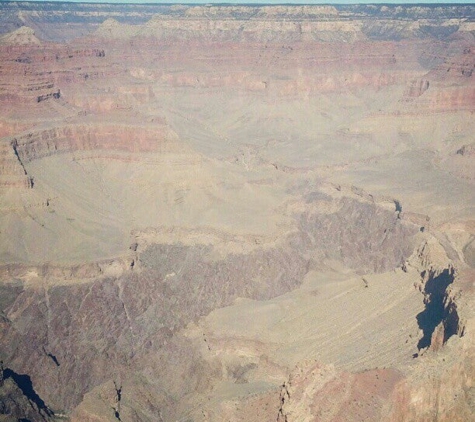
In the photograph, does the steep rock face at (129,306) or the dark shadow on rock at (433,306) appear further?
the steep rock face at (129,306)

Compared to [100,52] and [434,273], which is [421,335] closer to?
Result: [434,273]

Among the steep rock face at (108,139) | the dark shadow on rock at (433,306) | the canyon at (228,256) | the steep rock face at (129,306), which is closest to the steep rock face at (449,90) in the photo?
the canyon at (228,256)

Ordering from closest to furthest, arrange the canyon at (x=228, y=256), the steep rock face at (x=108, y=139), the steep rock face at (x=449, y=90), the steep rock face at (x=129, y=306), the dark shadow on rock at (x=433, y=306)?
the canyon at (x=228, y=256)
the dark shadow on rock at (x=433, y=306)
the steep rock face at (x=129, y=306)
the steep rock face at (x=108, y=139)
the steep rock face at (x=449, y=90)

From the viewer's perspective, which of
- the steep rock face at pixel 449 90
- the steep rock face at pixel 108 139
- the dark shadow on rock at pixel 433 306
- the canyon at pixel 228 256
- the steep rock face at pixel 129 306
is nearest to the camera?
the canyon at pixel 228 256

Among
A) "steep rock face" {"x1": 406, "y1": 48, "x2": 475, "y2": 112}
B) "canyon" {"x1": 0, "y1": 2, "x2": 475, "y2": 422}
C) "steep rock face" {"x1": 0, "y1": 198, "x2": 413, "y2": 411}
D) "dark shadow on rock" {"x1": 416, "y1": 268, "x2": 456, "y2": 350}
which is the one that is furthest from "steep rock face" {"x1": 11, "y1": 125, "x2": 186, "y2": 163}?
"steep rock face" {"x1": 406, "y1": 48, "x2": 475, "y2": 112}

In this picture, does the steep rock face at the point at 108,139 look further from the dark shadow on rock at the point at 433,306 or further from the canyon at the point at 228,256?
the dark shadow on rock at the point at 433,306

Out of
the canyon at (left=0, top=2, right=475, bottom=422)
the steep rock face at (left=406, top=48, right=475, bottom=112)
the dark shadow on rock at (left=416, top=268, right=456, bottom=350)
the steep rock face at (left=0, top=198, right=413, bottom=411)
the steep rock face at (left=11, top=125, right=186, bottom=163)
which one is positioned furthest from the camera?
the steep rock face at (left=406, top=48, right=475, bottom=112)

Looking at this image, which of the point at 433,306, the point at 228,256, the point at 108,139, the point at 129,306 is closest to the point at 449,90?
the point at 108,139

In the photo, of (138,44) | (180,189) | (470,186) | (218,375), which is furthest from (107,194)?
(138,44)

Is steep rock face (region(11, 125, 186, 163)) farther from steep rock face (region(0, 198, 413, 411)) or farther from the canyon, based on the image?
steep rock face (region(0, 198, 413, 411))
